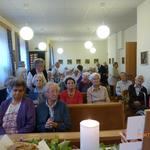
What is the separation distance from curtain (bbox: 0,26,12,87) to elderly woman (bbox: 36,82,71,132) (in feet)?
13.7

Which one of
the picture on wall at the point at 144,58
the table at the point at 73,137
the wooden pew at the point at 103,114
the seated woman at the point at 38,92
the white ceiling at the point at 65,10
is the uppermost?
the white ceiling at the point at 65,10

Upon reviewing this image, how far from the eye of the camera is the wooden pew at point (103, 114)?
266 cm

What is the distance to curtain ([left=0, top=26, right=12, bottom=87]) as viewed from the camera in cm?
587

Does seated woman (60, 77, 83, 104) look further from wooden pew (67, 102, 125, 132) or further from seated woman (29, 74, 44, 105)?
wooden pew (67, 102, 125, 132)

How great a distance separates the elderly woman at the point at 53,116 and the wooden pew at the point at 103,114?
0.43 meters

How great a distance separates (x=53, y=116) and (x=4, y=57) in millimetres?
4696

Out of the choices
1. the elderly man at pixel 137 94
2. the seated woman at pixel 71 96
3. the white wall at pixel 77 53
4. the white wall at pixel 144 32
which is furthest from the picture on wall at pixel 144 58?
the white wall at pixel 77 53

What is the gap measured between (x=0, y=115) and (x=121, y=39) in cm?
831

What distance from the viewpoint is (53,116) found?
2252 millimetres

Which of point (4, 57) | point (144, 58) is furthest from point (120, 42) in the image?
point (4, 57)

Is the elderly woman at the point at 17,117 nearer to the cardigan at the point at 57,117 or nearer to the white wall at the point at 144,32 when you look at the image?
the cardigan at the point at 57,117

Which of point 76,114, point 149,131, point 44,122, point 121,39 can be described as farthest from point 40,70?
point 121,39

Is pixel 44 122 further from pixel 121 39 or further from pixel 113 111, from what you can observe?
pixel 121 39

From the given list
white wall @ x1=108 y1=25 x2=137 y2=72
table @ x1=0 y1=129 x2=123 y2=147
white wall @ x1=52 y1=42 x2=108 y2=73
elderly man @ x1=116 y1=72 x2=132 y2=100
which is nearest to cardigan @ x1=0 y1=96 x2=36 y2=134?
table @ x1=0 y1=129 x2=123 y2=147
